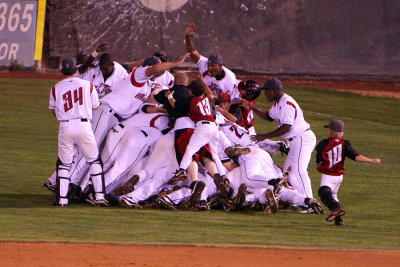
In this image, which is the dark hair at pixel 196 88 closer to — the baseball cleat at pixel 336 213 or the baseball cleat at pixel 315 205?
the baseball cleat at pixel 315 205

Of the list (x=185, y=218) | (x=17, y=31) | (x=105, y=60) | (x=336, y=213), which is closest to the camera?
(x=336, y=213)

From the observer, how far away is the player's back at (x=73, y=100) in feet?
33.4

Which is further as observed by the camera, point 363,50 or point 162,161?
point 363,50

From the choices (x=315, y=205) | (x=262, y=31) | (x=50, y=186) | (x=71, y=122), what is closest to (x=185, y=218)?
(x=315, y=205)

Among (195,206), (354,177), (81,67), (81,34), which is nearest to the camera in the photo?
(195,206)

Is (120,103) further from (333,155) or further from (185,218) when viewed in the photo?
(333,155)

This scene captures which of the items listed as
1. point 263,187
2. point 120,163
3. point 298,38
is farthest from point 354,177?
point 298,38

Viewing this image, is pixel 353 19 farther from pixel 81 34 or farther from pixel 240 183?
pixel 240 183

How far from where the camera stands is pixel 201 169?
1100cm

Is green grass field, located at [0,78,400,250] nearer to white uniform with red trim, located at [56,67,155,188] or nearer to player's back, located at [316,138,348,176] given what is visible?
player's back, located at [316,138,348,176]

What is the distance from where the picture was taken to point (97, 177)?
10.4 m

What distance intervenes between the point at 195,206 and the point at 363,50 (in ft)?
56.7

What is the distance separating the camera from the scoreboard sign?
23.8 m

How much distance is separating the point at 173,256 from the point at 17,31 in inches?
687
